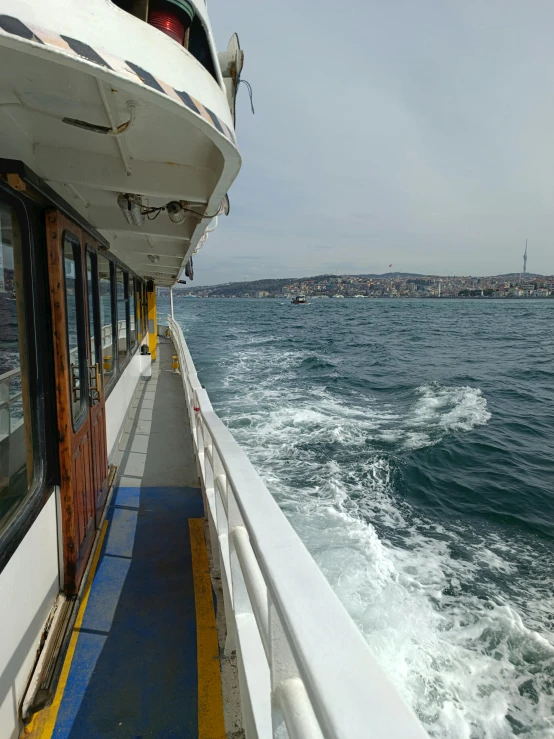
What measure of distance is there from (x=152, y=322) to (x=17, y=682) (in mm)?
11922

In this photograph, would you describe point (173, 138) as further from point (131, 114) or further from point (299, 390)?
point (299, 390)

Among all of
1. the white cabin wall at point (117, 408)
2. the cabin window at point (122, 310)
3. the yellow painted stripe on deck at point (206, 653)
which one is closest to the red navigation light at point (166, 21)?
the yellow painted stripe on deck at point (206, 653)

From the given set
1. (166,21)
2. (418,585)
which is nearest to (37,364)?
(166,21)

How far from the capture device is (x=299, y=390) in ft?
49.0

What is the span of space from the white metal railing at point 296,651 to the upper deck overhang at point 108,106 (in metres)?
1.41

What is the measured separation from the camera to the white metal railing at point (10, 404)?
99.1 inches

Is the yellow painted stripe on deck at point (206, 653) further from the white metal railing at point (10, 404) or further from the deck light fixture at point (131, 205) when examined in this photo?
the deck light fixture at point (131, 205)

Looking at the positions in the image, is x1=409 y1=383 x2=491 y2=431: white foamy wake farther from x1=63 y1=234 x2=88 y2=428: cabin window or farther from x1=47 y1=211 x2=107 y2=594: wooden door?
x1=63 y1=234 x2=88 y2=428: cabin window

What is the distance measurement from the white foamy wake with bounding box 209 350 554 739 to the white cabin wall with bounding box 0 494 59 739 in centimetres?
243

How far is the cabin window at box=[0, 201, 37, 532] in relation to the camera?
233cm

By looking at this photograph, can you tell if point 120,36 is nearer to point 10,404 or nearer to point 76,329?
point 10,404

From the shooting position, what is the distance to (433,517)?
695 cm

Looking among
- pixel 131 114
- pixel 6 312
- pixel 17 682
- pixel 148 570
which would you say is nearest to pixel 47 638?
pixel 17 682

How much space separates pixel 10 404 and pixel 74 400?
0.67 m
